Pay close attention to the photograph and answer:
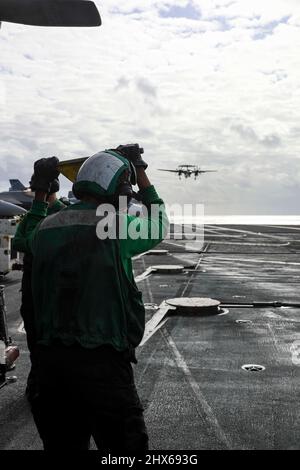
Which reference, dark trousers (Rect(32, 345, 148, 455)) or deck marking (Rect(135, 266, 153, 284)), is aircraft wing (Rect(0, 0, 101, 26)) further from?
deck marking (Rect(135, 266, 153, 284))

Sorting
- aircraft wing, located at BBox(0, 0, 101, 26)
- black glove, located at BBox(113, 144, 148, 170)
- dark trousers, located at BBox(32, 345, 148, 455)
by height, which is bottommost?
dark trousers, located at BBox(32, 345, 148, 455)

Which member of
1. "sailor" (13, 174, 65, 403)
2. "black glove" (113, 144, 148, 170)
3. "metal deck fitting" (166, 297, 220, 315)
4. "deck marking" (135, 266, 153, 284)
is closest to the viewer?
"black glove" (113, 144, 148, 170)

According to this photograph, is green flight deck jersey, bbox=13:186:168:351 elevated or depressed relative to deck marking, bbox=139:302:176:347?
elevated

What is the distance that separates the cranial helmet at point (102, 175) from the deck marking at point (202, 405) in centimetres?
296

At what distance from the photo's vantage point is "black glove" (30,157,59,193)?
369cm

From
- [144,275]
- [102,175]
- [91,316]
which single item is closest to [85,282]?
[91,316]

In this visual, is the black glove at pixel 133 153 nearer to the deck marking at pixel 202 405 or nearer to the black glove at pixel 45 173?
the black glove at pixel 45 173

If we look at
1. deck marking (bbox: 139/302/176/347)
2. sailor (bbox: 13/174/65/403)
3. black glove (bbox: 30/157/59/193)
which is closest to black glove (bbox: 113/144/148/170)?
black glove (bbox: 30/157/59/193)

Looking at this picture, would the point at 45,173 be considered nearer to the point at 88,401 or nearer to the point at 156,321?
the point at 88,401
